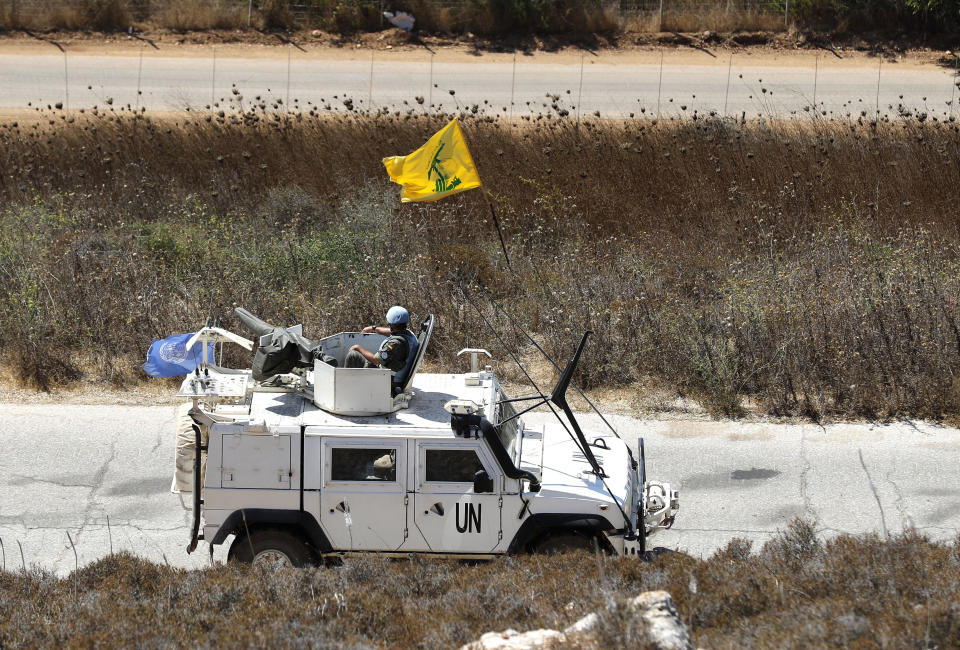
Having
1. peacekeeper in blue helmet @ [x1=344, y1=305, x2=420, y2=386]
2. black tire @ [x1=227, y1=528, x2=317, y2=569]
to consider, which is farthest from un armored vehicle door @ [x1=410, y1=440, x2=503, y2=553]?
black tire @ [x1=227, y1=528, x2=317, y2=569]

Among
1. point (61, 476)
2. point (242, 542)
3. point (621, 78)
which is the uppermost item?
point (621, 78)

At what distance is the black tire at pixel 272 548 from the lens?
30.5 ft

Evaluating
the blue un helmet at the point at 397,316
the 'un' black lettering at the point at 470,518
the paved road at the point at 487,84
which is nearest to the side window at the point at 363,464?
the 'un' black lettering at the point at 470,518

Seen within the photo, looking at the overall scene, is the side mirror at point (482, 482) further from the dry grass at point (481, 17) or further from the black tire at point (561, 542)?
the dry grass at point (481, 17)

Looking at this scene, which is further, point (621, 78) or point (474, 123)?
point (621, 78)

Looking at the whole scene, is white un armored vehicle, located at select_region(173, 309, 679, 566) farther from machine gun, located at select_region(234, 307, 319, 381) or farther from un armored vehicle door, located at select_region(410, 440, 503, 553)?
machine gun, located at select_region(234, 307, 319, 381)

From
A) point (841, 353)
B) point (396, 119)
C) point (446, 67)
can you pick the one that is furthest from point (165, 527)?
point (446, 67)

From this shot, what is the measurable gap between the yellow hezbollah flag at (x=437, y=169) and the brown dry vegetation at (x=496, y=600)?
547 cm

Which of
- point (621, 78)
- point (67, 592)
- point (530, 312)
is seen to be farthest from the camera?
point (621, 78)

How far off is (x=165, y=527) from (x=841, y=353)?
30.7 ft

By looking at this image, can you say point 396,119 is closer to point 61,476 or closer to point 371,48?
point 371,48

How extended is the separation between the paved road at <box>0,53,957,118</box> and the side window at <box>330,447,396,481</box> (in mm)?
15950

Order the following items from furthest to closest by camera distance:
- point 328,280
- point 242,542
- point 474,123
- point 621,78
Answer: point 621,78 → point 474,123 → point 328,280 → point 242,542

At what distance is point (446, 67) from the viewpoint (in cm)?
2836
